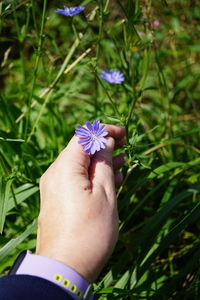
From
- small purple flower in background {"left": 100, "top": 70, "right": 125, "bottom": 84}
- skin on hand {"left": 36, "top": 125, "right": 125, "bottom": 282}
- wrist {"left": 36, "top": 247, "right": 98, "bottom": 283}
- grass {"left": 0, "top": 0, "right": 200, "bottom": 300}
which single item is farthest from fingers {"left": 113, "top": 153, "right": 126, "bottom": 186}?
wrist {"left": 36, "top": 247, "right": 98, "bottom": 283}

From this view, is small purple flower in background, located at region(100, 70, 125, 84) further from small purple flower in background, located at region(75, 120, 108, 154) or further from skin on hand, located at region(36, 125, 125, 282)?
skin on hand, located at region(36, 125, 125, 282)

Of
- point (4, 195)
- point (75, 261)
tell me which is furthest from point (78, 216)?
point (4, 195)

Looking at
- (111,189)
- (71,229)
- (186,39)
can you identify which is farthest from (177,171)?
(186,39)

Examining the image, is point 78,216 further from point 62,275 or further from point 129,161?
point 129,161

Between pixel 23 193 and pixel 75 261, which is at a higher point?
pixel 75 261

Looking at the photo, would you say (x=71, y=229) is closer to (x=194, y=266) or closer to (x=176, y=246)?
(x=194, y=266)

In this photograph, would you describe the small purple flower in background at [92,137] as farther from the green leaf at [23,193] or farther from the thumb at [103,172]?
the green leaf at [23,193]
